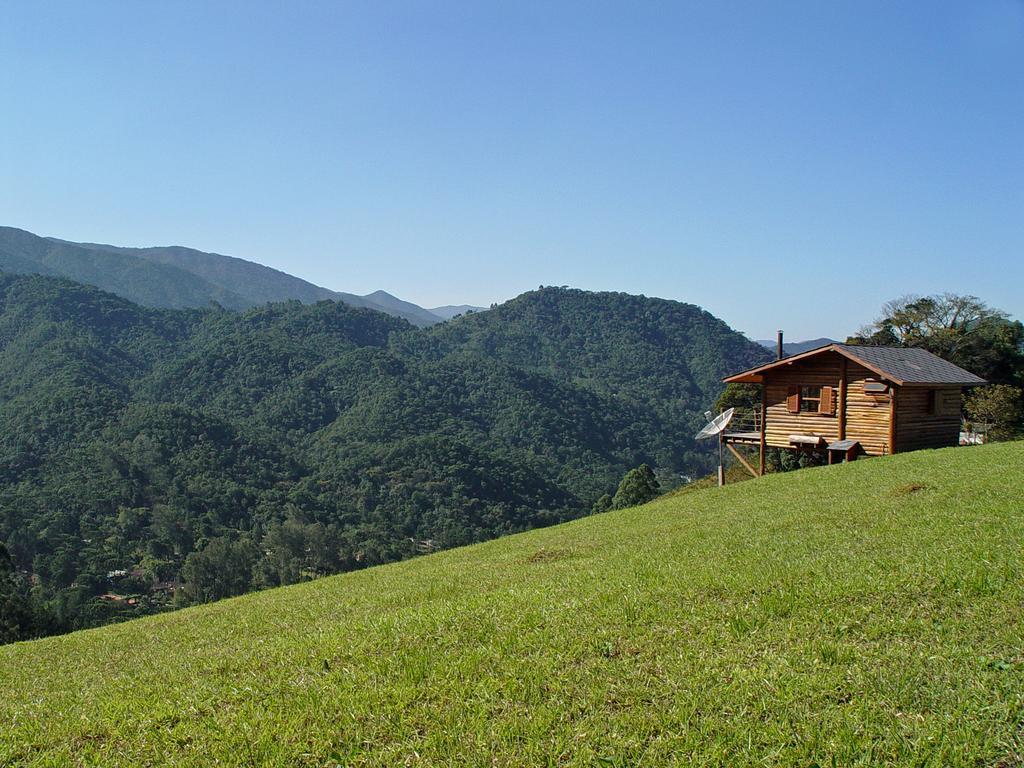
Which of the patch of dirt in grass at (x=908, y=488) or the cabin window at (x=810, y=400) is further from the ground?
the cabin window at (x=810, y=400)

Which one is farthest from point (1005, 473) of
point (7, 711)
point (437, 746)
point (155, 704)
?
point (7, 711)

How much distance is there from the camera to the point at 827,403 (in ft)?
85.8

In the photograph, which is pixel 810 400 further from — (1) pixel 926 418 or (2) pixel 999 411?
(2) pixel 999 411

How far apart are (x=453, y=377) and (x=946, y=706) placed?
145076 millimetres

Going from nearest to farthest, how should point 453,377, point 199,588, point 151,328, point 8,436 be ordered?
point 199,588, point 8,436, point 453,377, point 151,328

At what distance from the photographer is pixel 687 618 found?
21.8ft

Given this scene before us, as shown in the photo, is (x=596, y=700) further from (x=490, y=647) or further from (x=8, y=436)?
(x=8, y=436)

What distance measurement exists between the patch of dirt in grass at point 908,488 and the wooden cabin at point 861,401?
375 inches

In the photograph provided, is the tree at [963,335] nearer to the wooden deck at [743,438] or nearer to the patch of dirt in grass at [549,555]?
the wooden deck at [743,438]

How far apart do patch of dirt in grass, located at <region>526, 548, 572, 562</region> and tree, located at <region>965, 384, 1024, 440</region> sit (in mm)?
29404

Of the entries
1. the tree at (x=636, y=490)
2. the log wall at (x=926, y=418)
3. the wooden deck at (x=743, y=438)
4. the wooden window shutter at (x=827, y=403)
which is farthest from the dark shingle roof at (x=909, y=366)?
the tree at (x=636, y=490)

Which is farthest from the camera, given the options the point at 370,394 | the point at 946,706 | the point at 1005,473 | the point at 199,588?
the point at 370,394

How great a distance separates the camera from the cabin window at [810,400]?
26.8 meters

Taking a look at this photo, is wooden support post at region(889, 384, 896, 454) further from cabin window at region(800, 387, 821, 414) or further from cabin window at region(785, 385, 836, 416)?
cabin window at region(800, 387, 821, 414)
